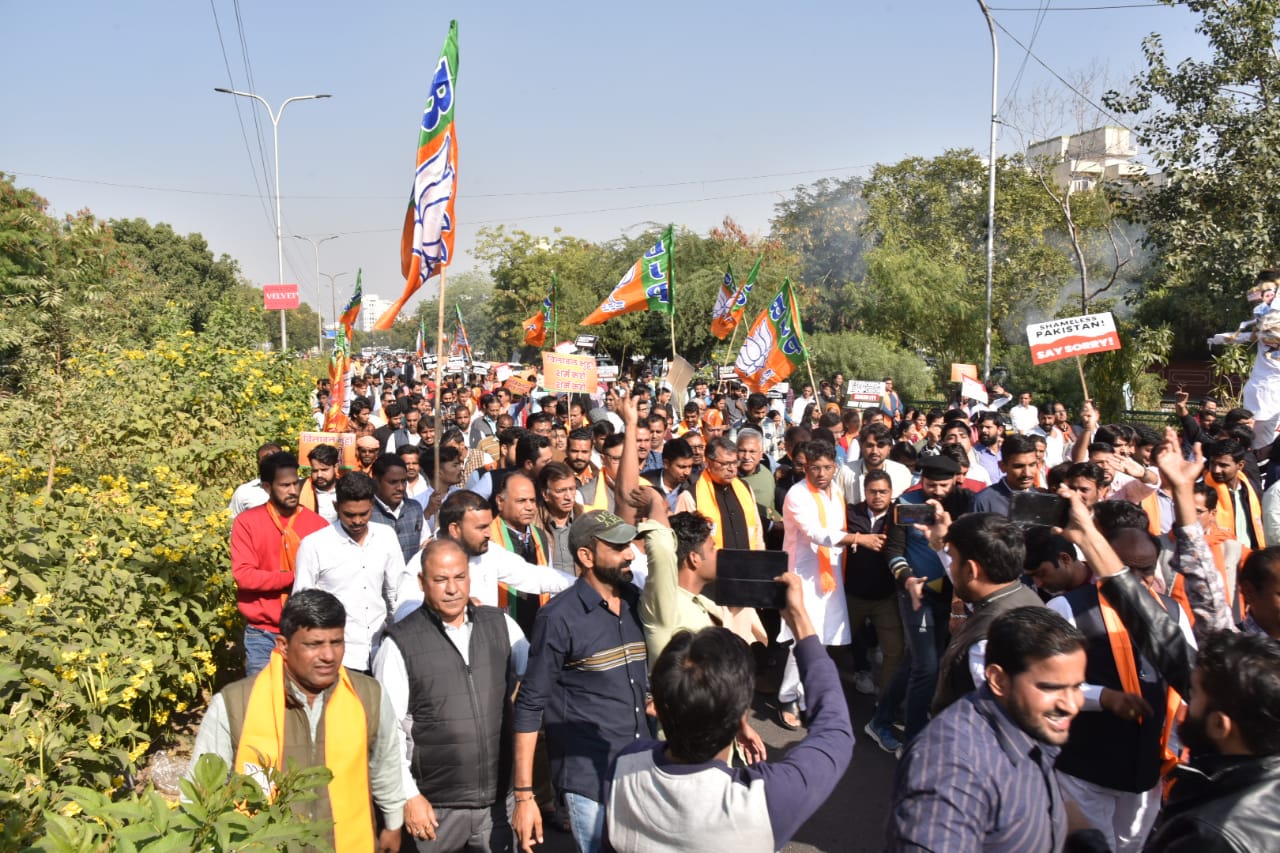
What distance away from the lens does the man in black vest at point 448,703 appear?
3557mm

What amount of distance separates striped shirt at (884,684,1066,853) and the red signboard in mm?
23430

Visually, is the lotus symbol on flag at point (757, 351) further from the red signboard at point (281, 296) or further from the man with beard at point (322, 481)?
the red signboard at point (281, 296)

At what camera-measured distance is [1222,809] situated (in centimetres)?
214

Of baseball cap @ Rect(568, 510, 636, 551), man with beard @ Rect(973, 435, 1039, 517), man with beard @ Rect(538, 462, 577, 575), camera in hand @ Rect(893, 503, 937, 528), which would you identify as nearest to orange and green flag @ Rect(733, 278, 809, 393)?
man with beard @ Rect(973, 435, 1039, 517)

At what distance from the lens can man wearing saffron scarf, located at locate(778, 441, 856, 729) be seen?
20.4ft

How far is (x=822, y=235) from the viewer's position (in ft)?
194

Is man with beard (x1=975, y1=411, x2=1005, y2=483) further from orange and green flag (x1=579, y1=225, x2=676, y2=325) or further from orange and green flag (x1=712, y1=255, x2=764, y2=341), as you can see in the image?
orange and green flag (x1=712, y1=255, x2=764, y2=341)

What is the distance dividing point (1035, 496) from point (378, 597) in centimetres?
306

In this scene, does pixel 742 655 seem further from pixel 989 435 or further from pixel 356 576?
pixel 989 435

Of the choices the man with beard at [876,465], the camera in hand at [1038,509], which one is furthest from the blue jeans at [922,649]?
the man with beard at [876,465]

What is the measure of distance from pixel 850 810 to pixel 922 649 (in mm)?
904

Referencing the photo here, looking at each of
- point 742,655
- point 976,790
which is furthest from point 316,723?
point 976,790

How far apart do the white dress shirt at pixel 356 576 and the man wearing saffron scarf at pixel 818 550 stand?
258 cm

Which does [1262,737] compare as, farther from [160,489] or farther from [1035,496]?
[160,489]
